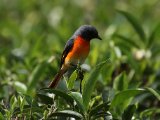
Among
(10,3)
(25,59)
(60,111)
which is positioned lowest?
(60,111)

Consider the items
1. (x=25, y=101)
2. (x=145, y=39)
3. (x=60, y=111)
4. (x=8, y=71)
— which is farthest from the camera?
(x=145, y=39)

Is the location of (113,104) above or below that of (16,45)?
below

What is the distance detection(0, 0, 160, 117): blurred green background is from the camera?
18.7 ft

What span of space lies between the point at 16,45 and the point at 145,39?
6.29ft

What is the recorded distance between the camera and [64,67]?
5.56 metres

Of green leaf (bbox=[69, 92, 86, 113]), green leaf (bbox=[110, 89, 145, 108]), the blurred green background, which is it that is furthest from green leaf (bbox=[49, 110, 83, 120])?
the blurred green background

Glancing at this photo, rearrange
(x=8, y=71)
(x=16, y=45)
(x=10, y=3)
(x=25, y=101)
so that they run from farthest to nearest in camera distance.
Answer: (x=10, y=3), (x=16, y=45), (x=8, y=71), (x=25, y=101)

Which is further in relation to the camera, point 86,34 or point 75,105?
point 86,34

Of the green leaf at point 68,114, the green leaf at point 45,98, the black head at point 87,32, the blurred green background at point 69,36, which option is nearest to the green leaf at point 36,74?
the blurred green background at point 69,36

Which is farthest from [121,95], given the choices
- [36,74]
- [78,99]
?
[36,74]

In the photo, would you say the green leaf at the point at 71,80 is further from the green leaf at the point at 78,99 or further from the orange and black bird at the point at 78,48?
the orange and black bird at the point at 78,48

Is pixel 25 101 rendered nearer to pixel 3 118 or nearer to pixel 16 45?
pixel 3 118

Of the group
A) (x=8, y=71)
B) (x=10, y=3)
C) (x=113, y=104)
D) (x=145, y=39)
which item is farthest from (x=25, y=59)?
(x=10, y=3)

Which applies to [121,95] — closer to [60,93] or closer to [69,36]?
[60,93]
